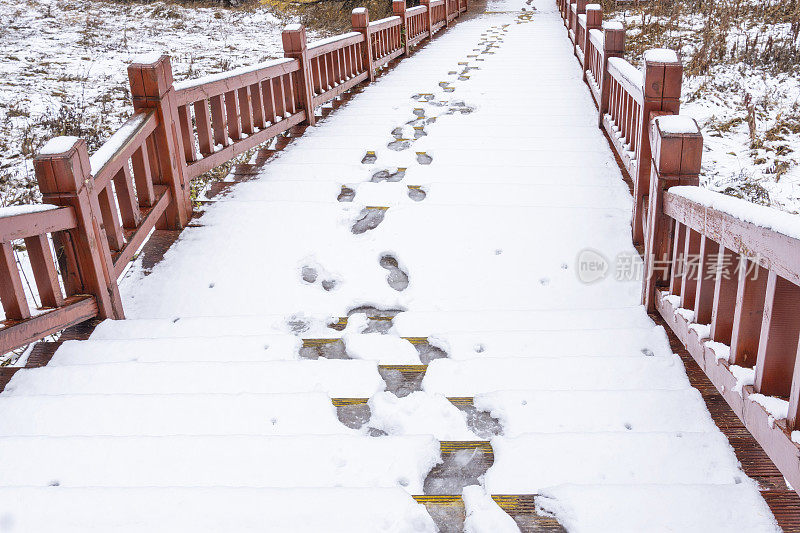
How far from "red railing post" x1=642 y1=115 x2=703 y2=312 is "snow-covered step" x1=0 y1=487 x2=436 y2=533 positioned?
183 centimetres

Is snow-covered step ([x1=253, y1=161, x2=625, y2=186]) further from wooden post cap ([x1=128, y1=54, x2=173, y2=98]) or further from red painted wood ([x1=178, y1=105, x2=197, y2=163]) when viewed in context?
wooden post cap ([x1=128, y1=54, x2=173, y2=98])

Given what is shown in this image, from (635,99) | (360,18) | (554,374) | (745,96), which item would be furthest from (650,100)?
(745,96)

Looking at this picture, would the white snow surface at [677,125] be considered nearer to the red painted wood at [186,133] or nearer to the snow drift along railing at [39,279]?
the snow drift along railing at [39,279]

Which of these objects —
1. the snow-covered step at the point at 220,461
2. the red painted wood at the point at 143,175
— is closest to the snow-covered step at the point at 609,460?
the snow-covered step at the point at 220,461

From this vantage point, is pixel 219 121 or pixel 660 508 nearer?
pixel 660 508

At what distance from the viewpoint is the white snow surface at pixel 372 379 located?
1702 millimetres

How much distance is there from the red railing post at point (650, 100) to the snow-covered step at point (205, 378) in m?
2.05

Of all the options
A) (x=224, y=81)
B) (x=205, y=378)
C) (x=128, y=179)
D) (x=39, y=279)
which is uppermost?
(x=224, y=81)

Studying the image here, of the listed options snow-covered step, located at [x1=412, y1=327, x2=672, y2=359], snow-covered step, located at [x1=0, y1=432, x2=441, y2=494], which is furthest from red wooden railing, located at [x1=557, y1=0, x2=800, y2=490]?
snow-covered step, located at [x1=0, y1=432, x2=441, y2=494]

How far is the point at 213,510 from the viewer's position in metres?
1.67

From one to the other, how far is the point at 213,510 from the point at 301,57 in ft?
16.9

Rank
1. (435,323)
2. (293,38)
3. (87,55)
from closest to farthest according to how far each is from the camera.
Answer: (435,323) → (293,38) → (87,55)

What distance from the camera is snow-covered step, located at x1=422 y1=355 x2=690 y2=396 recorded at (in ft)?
7.76

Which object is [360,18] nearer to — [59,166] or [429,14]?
[429,14]
